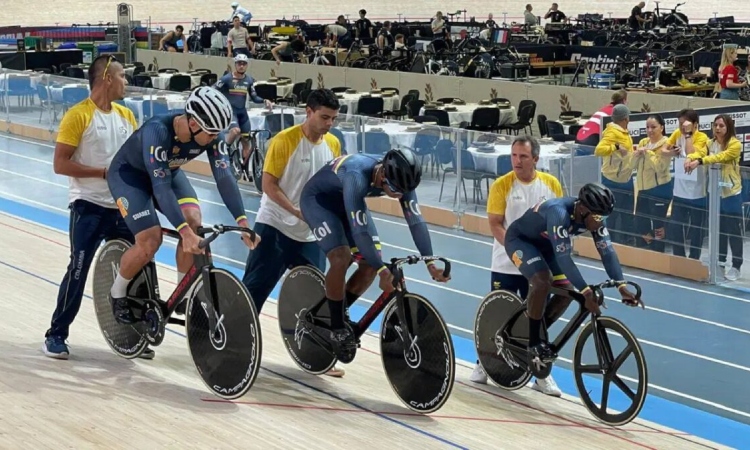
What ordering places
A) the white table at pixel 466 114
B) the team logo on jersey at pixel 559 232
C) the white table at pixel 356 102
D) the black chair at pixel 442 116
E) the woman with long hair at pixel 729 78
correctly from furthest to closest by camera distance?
the white table at pixel 356 102
the white table at pixel 466 114
the woman with long hair at pixel 729 78
the black chair at pixel 442 116
the team logo on jersey at pixel 559 232

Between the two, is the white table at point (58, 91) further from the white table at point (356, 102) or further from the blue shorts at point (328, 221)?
the blue shorts at point (328, 221)

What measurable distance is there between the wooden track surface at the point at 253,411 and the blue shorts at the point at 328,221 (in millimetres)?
816

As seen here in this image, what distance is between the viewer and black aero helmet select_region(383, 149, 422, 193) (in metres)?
5.32

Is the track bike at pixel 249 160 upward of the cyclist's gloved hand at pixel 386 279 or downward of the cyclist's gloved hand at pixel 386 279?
downward

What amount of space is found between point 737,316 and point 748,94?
29.7ft

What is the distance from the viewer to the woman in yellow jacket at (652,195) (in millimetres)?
10672

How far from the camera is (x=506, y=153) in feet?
38.3

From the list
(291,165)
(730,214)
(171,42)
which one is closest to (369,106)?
(730,214)

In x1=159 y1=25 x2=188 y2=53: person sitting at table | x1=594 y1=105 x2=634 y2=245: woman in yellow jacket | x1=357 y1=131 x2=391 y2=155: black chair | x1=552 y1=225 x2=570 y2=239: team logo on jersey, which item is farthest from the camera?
x1=159 y1=25 x2=188 y2=53: person sitting at table

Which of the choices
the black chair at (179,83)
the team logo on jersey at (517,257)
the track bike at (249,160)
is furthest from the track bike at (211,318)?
the black chair at (179,83)

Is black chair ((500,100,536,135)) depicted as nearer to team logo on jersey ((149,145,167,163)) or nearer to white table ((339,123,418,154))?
white table ((339,123,418,154))

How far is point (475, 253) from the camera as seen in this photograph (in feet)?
37.5

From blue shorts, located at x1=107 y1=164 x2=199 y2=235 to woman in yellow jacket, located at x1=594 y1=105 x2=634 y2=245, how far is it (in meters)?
5.86

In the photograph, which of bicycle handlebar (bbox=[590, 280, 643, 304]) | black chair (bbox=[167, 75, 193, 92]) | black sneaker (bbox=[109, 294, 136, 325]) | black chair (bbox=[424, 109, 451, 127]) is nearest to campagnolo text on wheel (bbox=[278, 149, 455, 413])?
bicycle handlebar (bbox=[590, 280, 643, 304])
